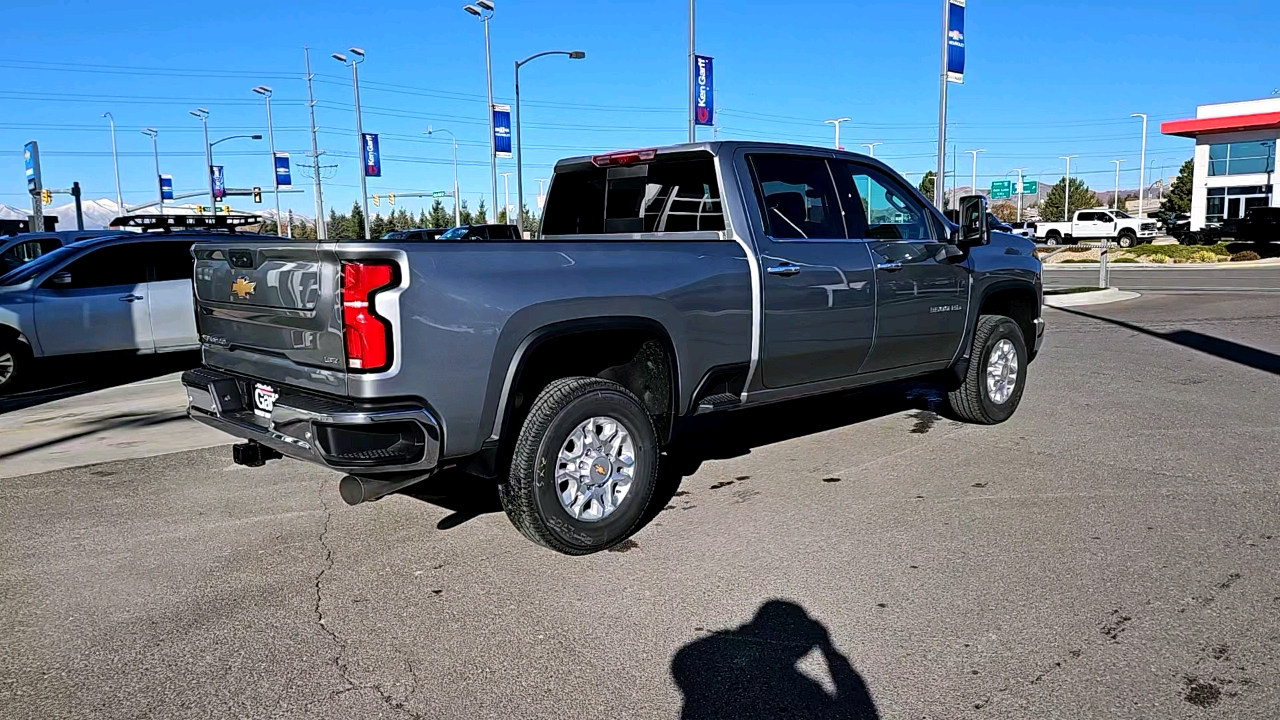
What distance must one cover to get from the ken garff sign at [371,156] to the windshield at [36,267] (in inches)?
1337

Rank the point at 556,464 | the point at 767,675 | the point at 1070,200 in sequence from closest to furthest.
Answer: the point at 767,675 → the point at 556,464 → the point at 1070,200

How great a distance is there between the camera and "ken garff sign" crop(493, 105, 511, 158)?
34.2 meters

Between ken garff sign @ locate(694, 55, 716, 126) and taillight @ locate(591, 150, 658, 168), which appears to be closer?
taillight @ locate(591, 150, 658, 168)

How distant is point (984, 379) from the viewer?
712cm

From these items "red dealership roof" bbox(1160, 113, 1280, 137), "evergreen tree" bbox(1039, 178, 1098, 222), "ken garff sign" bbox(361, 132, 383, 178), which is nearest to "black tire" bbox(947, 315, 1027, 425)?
"ken garff sign" bbox(361, 132, 383, 178)

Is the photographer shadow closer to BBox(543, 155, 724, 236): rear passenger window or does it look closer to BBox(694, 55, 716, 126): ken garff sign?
BBox(543, 155, 724, 236): rear passenger window

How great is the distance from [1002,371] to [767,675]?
15.5 feet

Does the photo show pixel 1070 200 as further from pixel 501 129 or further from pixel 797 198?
pixel 797 198

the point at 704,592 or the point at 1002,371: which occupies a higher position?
the point at 1002,371

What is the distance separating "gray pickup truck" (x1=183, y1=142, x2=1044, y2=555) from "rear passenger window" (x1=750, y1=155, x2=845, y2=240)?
15 mm

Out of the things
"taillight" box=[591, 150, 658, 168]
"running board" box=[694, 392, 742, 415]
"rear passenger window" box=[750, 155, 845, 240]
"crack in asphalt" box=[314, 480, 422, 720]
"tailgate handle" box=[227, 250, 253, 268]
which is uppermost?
"taillight" box=[591, 150, 658, 168]

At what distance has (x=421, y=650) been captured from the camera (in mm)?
3605

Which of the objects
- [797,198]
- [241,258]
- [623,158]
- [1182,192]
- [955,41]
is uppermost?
[955,41]

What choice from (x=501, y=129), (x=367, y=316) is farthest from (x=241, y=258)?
(x=501, y=129)
